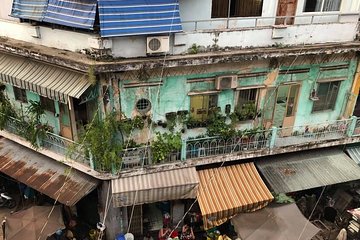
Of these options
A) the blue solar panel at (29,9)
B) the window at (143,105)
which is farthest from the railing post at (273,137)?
the blue solar panel at (29,9)

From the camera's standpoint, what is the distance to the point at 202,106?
11.9 metres

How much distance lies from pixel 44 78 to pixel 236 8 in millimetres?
6445

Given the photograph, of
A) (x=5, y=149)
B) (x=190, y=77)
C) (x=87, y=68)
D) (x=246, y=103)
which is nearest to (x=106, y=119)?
(x=87, y=68)

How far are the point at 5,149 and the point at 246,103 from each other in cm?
965

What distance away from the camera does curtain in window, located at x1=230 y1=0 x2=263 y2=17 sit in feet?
36.4

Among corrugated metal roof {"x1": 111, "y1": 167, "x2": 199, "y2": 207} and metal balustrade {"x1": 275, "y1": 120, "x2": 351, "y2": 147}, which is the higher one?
metal balustrade {"x1": 275, "y1": 120, "x2": 351, "y2": 147}

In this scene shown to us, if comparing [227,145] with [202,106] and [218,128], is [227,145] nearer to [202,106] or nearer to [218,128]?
[218,128]

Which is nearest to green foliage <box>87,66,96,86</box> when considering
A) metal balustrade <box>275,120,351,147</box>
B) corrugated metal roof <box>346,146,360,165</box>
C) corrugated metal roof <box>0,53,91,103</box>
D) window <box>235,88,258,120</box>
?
corrugated metal roof <box>0,53,91,103</box>

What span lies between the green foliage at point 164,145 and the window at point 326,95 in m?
5.81

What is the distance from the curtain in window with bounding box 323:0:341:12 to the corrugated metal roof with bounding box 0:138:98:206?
1001cm

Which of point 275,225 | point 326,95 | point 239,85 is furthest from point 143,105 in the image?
point 326,95

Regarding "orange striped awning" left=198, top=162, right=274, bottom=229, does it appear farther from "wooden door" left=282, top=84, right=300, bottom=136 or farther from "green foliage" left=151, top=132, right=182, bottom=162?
"wooden door" left=282, top=84, right=300, bottom=136

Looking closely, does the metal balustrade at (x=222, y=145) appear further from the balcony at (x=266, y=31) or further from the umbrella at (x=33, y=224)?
the umbrella at (x=33, y=224)

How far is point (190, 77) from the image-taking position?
11.2m
